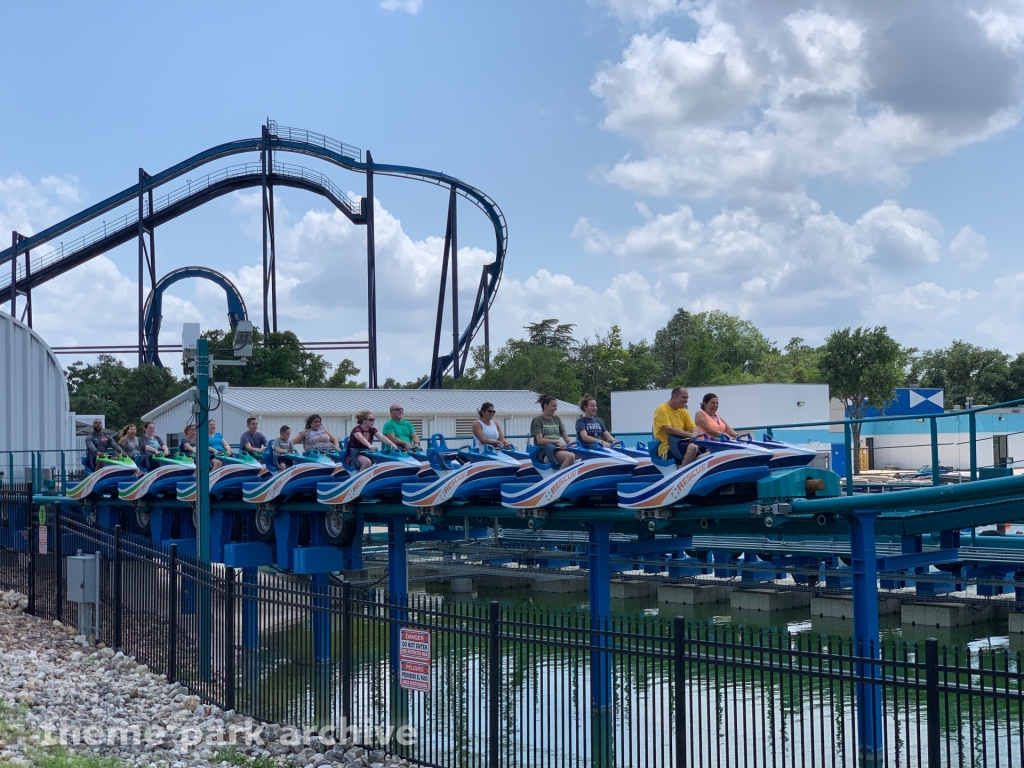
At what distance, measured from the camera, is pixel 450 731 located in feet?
31.0

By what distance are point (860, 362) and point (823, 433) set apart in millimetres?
12402

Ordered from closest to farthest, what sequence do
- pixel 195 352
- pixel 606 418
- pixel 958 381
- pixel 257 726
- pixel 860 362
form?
1. pixel 257 726
2. pixel 195 352
3. pixel 860 362
4. pixel 606 418
5. pixel 958 381

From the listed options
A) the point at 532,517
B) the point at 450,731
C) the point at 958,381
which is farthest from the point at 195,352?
the point at 958,381

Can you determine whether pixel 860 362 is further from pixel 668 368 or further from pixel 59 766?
pixel 668 368

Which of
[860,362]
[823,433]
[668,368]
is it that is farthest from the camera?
[668,368]

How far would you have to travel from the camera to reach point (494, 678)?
27.6ft

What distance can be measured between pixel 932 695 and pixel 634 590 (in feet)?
57.3

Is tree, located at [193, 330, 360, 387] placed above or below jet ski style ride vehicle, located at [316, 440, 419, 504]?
above

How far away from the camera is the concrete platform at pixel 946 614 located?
1848 centimetres

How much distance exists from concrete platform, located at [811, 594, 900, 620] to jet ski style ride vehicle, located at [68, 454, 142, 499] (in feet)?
37.7

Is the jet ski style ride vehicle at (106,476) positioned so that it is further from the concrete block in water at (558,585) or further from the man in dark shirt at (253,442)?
the concrete block in water at (558,585)

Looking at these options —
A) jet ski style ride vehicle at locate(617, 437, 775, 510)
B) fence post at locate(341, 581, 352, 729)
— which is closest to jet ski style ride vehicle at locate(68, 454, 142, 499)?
fence post at locate(341, 581, 352, 729)

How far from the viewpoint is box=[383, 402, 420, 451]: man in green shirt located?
14125 millimetres

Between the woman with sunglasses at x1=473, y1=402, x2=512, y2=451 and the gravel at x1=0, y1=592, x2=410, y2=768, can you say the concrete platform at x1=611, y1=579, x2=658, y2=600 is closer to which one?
the woman with sunglasses at x1=473, y1=402, x2=512, y2=451
